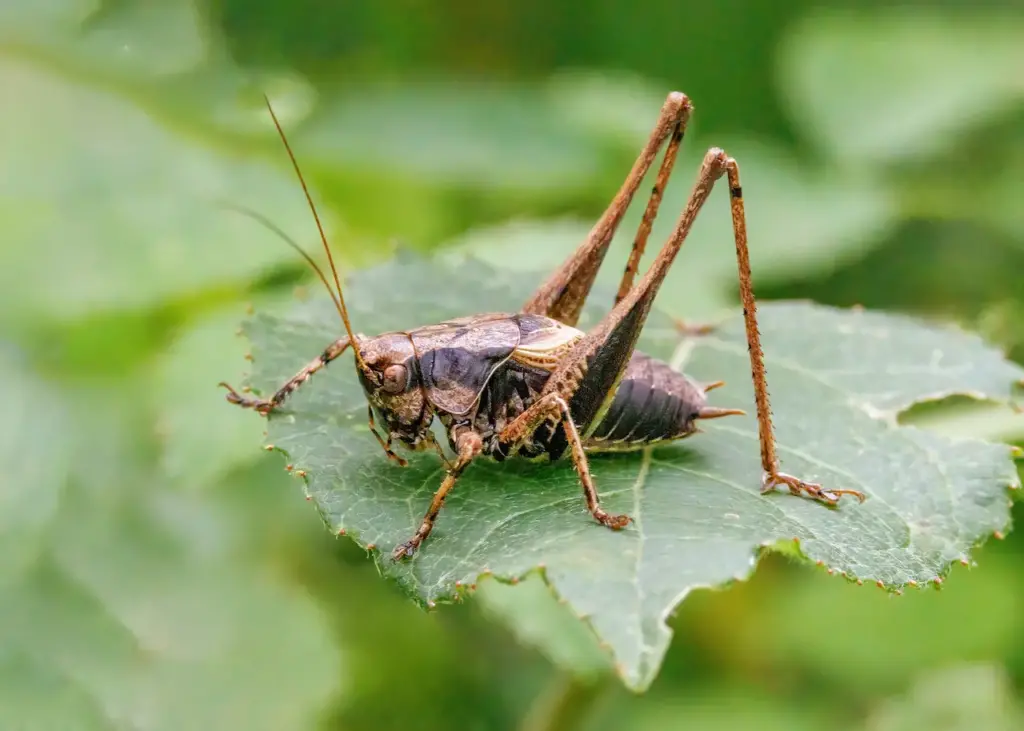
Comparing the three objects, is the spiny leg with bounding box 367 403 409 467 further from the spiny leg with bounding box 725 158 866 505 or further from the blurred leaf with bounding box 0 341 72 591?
the blurred leaf with bounding box 0 341 72 591

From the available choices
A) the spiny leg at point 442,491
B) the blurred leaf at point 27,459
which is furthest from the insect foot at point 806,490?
the blurred leaf at point 27,459

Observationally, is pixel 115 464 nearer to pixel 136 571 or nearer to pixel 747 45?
pixel 136 571

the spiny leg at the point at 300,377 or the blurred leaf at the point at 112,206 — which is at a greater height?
the spiny leg at the point at 300,377

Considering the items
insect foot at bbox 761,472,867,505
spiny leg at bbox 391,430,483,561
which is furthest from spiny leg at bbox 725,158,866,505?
spiny leg at bbox 391,430,483,561

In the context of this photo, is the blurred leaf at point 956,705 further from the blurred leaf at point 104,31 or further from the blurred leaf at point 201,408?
the blurred leaf at point 104,31

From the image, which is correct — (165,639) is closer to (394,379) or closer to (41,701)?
(41,701)

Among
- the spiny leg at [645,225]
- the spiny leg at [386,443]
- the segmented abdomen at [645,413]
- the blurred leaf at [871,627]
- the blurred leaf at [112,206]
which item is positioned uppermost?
the spiny leg at [645,225]
